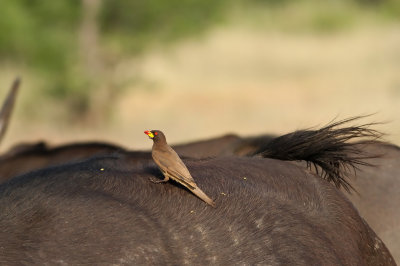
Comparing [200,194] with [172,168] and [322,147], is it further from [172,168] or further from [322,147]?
[322,147]

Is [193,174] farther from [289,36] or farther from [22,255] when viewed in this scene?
[289,36]

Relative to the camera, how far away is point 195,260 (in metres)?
2.52

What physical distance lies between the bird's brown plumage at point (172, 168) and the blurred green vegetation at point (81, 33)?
1299 cm

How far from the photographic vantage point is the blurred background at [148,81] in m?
15.2

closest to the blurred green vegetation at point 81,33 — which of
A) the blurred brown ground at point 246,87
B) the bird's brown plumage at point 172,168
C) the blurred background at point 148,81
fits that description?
the blurred background at point 148,81

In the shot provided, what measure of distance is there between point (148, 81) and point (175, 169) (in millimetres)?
A: 15516

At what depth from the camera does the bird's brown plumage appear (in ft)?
8.82

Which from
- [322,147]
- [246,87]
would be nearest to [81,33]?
[246,87]

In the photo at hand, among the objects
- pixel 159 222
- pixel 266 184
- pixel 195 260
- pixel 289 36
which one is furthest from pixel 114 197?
pixel 289 36

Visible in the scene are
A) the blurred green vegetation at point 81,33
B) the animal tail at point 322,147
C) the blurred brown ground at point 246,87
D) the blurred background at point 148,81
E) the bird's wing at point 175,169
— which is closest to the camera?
the bird's wing at point 175,169

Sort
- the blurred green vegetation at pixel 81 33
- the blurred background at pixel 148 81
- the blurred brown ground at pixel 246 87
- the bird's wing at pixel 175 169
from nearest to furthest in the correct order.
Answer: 1. the bird's wing at pixel 175 169
2. the blurred brown ground at pixel 246 87
3. the blurred background at pixel 148 81
4. the blurred green vegetation at pixel 81 33

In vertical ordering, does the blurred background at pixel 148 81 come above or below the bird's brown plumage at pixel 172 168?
above

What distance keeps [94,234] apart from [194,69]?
22.5 meters

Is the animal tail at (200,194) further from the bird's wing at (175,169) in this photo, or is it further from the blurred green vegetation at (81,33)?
the blurred green vegetation at (81,33)
